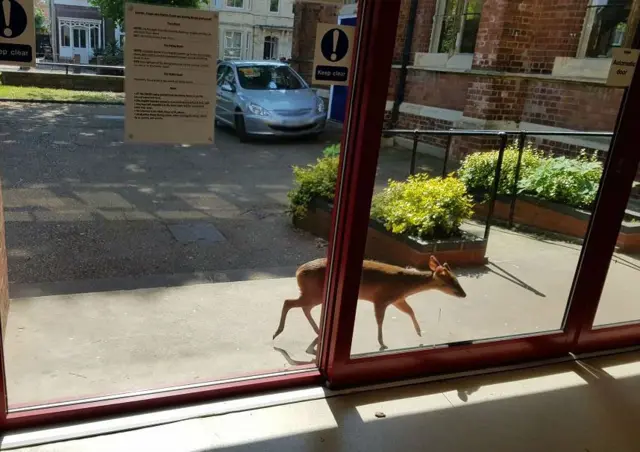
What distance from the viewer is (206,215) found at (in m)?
5.18

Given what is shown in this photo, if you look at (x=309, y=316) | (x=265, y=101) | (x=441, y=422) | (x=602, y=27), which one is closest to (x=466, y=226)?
(x=309, y=316)

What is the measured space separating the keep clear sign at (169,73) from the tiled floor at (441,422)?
3.84 feet

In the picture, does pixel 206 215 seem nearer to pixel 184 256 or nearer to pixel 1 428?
pixel 184 256

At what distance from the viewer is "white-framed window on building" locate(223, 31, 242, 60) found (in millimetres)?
2030

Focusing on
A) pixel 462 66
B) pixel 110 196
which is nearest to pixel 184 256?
pixel 110 196

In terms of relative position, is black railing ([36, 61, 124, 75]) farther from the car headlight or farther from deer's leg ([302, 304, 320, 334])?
the car headlight

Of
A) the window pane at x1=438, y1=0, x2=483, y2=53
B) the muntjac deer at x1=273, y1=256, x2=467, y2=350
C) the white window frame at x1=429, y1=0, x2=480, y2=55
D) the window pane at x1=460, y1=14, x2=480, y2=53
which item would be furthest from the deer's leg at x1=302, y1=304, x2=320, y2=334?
the window pane at x1=460, y1=14, x2=480, y2=53

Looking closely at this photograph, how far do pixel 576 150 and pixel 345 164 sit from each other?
2733 mm

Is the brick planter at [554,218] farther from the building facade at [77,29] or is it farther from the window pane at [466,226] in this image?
the building facade at [77,29]

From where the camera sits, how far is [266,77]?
3.40m

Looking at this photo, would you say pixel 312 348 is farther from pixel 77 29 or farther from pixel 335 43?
pixel 77 29

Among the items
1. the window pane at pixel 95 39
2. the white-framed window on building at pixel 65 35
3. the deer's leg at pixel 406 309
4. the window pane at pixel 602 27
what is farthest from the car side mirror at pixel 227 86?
the window pane at pixel 602 27

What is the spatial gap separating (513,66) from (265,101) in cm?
384

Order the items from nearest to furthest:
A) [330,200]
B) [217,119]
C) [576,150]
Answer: [217,119]
[576,150]
[330,200]
